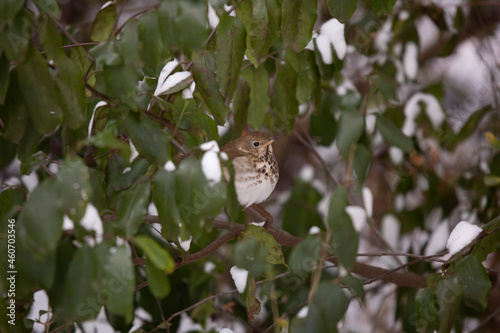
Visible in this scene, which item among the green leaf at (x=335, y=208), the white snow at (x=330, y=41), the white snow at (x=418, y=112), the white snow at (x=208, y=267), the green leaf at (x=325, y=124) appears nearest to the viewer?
the green leaf at (x=335, y=208)

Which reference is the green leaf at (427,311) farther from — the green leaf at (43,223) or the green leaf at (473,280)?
the green leaf at (43,223)

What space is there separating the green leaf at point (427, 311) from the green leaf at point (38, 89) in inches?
→ 37.1

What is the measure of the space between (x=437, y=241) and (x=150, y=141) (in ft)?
5.74

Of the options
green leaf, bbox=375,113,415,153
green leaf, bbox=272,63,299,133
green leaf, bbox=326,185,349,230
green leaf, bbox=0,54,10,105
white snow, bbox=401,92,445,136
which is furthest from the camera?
white snow, bbox=401,92,445,136

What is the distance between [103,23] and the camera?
1.88 meters

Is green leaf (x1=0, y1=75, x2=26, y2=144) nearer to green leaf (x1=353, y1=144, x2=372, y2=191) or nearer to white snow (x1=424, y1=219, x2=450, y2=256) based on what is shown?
green leaf (x1=353, y1=144, x2=372, y2=191)

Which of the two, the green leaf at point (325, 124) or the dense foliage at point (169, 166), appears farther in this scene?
the green leaf at point (325, 124)

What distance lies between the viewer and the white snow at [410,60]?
2.74 meters

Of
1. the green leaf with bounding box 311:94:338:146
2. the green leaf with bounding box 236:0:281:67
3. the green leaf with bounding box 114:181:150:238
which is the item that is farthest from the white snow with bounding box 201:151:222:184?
the green leaf with bounding box 311:94:338:146

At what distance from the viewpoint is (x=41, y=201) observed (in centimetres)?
100

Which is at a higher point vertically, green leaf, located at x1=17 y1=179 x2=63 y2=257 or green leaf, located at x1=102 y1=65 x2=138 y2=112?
green leaf, located at x1=102 y1=65 x2=138 y2=112

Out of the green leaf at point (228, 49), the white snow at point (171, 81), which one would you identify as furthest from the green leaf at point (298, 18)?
the white snow at point (171, 81)

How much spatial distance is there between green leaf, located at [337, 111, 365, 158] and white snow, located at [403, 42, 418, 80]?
1641mm

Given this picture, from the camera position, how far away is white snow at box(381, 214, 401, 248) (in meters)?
2.91
